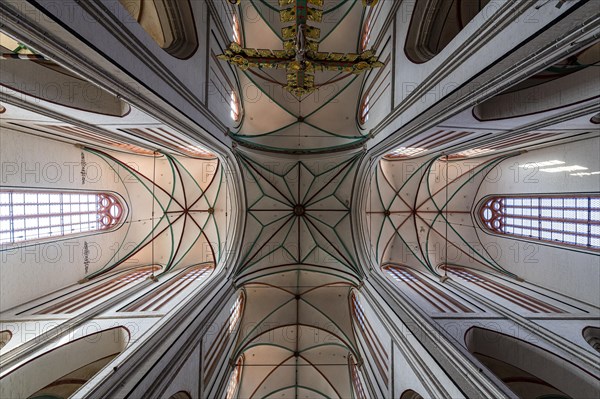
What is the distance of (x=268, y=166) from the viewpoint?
14227 millimetres

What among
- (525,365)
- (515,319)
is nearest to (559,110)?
(515,319)

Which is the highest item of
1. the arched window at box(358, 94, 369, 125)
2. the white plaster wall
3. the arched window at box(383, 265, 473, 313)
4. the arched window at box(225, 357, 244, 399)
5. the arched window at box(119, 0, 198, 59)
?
the arched window at box(119, 0, 198, 59)

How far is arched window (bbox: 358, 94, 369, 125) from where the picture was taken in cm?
1277

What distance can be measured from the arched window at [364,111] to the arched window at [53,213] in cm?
1221

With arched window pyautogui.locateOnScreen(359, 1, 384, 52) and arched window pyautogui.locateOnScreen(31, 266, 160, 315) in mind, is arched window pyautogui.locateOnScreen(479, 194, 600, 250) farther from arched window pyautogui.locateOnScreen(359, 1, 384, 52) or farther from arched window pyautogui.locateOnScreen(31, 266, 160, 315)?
arched window pyautogui.locateOnScreen(31, 266, 160, 315)

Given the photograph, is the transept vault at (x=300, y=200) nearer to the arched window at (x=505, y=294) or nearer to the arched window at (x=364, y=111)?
the arched window at (x=505, y=294)

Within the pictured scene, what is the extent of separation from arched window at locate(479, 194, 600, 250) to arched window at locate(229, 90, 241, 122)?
1290 centimetres

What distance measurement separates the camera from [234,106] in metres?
12.7

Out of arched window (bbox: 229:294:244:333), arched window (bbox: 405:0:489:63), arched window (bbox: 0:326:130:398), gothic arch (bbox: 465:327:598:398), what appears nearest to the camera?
arched window (bbox: 0:326:130:398)

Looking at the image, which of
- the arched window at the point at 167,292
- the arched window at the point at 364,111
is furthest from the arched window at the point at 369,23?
the arched window at the point at 167,292

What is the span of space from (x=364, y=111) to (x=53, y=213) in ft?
43.0

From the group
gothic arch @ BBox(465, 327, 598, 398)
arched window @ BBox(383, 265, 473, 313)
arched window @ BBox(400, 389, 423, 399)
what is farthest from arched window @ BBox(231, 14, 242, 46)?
arched window @ BBox(400, 389, 423, 399)

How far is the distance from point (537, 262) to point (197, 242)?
14900 mm

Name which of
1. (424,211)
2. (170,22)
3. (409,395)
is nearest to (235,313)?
(409,395)
